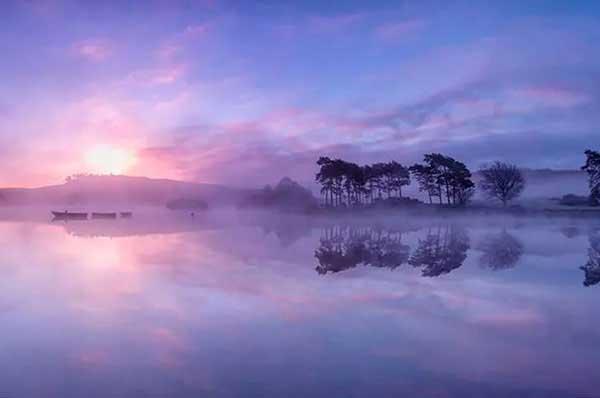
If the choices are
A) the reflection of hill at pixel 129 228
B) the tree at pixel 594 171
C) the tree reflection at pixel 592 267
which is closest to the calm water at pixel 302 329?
the tree reflection at pixel 592 267

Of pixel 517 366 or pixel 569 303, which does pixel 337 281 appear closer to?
pixel 569 303

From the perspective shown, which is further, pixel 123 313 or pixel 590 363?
pixel 123 313

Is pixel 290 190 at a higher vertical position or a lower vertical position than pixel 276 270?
higher

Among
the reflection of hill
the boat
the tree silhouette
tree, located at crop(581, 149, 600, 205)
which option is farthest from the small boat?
tree, located at crop(581, 149, 600, 205)

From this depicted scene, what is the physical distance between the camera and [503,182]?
83375 mm

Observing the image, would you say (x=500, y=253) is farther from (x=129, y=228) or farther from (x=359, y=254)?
(x=129, y=228)

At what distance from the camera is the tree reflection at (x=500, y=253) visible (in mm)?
21625

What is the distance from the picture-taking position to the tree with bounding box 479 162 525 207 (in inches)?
3292

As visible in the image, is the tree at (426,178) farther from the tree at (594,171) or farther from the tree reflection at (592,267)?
the tree reflection at (592,267)

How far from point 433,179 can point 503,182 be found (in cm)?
1218

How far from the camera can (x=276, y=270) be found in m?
20.6

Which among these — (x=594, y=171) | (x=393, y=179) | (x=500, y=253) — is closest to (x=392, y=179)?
(x=393, y=179)

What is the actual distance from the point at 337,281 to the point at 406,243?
54.3 feet

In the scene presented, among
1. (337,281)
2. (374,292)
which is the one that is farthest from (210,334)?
(337,281)
